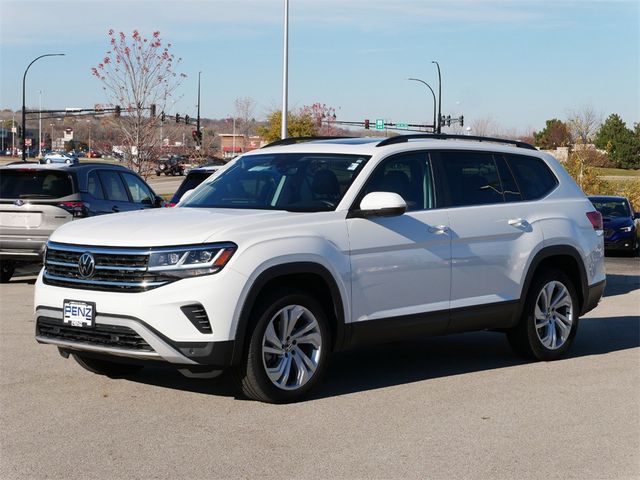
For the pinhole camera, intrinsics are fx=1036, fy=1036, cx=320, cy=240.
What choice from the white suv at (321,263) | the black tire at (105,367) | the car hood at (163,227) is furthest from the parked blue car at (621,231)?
the car hood at (163,227)

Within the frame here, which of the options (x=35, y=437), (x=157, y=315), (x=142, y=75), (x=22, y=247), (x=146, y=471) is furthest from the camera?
(x=142, y=75)

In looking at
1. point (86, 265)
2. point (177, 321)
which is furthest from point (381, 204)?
point (86, 265)

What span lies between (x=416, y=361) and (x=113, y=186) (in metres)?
7.80

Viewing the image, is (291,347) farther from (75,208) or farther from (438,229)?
(75,208)

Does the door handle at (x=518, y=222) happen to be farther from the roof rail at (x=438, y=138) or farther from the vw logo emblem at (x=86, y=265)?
the vw logo emblem at (x=86, y=265)

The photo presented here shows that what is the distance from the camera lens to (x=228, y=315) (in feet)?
22.0

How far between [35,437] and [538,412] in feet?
10.8

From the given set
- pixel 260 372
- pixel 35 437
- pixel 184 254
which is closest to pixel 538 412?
pixel 260 372

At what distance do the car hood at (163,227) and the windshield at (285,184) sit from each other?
294 mm

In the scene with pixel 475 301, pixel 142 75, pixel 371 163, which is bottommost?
pixel 475 301

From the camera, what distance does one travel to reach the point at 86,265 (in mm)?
7012

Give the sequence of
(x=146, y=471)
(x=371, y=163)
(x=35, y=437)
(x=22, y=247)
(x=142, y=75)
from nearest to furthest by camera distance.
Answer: (x=146, y=471) < (x=35, y=437) < (x=371, y=163) < (x=22, y=247) < (x=142, y=75)

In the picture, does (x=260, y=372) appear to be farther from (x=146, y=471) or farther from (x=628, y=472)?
(x=628, y=472)

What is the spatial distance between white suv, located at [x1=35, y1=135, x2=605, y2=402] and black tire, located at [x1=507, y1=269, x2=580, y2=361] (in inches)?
0.6
